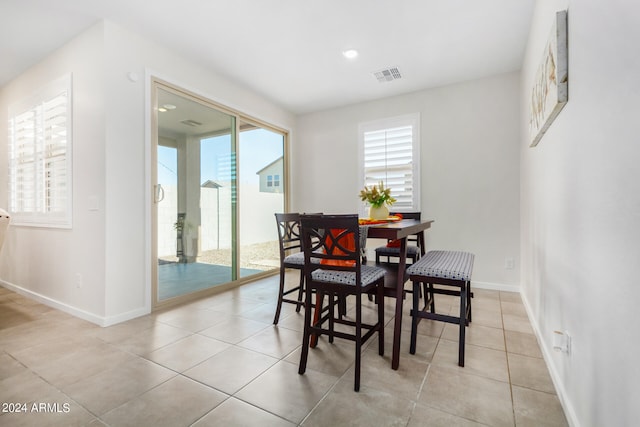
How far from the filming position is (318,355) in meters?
2.02

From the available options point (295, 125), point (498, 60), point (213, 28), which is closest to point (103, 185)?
point (213, 28)

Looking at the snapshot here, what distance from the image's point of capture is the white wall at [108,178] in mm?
2566

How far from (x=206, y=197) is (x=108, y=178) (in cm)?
110

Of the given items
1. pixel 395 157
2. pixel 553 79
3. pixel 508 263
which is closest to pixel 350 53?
pixel 395 157

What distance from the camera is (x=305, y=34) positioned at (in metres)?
2.81

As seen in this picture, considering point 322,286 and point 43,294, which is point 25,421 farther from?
point 43,294

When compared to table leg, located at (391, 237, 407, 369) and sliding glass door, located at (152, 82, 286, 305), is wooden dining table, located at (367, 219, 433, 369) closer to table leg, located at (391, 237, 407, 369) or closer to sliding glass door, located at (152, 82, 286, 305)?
table leg, located at (391, 237, 407, 369)

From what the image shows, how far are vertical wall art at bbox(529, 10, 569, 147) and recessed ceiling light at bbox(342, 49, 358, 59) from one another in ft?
5.59

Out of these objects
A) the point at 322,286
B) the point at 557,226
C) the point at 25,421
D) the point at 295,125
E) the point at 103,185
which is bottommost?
the point at 25,421

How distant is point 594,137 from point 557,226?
0.73 metres

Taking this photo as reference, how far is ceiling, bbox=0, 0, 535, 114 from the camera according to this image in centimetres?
242

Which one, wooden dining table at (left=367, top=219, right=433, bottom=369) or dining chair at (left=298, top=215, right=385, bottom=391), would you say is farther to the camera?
wooden dining table at (left=367, top=219, right=433, bottom=369)

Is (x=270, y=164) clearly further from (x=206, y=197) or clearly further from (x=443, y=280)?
(x=443, y=280)

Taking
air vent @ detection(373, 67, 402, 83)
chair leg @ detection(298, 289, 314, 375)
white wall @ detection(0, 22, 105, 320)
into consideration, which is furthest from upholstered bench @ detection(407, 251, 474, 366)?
white wall @ detection(0, 22, 105, 320)
